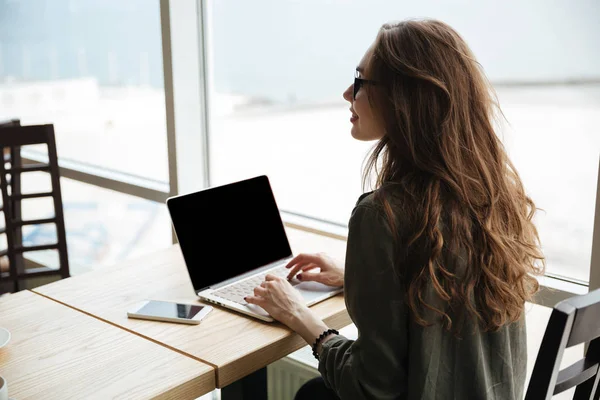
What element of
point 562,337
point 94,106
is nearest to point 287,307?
point 562,337

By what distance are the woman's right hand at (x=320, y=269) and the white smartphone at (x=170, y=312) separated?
0.26 m

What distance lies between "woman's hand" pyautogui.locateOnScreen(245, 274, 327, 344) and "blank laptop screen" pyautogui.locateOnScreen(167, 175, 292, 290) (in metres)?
0.19

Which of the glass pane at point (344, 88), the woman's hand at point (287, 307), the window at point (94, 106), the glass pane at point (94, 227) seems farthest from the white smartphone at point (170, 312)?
the glass pane at point (94, 227)

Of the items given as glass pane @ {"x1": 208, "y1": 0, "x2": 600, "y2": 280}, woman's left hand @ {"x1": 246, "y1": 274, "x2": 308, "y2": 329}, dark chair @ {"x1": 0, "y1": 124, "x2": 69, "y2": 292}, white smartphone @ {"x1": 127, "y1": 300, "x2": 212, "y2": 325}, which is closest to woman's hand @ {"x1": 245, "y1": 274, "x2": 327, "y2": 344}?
woman's left hand @ {"x1": 246, "y1": 274, "x2": 308, "y2": 329}

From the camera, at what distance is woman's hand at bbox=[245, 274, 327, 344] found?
1.39m

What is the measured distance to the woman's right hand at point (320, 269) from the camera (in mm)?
1674

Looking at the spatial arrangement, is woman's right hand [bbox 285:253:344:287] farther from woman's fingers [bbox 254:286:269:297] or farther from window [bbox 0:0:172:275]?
window [bbox 0:0:172:275]

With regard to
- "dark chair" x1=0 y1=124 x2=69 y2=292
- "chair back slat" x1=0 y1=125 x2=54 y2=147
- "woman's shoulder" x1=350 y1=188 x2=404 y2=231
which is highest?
"woman's shoulder" x1=350 y1=188 x2=404 y2=231

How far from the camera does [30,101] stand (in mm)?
3795

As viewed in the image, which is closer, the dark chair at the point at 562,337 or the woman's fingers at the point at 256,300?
the dark chair at the point at 562,337

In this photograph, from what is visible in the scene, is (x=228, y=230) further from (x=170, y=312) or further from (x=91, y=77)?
(x=91, y=77)

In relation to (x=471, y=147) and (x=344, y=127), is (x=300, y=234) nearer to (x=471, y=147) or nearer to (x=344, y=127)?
(x=344, y=127)

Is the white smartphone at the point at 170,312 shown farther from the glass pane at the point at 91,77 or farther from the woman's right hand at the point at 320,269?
the glass pane at the point at 91,77

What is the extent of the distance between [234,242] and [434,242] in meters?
0.74
